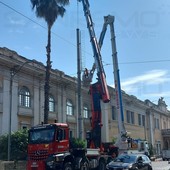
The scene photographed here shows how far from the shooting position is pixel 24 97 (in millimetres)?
35844

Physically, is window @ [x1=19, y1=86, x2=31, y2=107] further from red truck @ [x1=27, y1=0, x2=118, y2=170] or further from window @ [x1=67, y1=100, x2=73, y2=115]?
red truck @ [x1=27, y1=0, x2=118, y2=170]

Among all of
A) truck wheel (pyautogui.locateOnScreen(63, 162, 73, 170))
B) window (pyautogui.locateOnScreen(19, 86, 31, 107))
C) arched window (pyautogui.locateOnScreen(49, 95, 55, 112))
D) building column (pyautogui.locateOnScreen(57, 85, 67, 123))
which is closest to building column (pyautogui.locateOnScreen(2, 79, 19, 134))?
window (pyautogui.locateOnScreen(19, 86, 31, 107))

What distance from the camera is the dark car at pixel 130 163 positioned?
66.3ft

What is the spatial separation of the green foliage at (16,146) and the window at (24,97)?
5.31 meters

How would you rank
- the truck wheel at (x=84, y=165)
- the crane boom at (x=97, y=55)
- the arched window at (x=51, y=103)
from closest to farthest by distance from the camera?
the truck wheel at (x=84, y=165) → the crane boom at (x=97, y=55) → the arched window at (x=51, y=103)

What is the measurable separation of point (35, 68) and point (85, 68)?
7.54m

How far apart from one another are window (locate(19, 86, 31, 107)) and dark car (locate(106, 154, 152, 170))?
53.5 ft

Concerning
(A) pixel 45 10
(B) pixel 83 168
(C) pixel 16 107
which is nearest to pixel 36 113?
(C) pixel 16 107

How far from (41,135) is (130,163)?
557cm

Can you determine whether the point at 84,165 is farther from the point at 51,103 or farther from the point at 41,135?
the point at 51,103

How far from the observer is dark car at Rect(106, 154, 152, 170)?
20.2 meters

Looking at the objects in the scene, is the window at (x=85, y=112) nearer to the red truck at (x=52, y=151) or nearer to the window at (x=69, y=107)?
the window at (x=69, y=107)

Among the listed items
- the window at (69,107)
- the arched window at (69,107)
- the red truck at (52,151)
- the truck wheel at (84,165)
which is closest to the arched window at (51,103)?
the arched window at (69,107)

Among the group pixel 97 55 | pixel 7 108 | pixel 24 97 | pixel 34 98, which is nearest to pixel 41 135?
pixel 97 55
